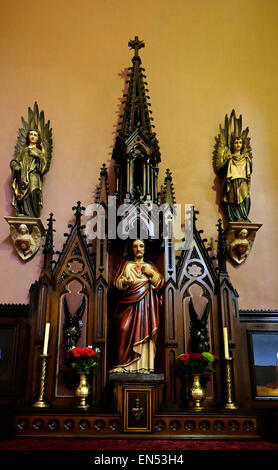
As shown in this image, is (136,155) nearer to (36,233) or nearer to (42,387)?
(36,233)

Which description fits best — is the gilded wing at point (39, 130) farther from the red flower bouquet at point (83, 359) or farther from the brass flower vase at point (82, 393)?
the brass flower vase at point (82, 393)

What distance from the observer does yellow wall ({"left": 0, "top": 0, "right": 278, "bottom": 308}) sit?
8.45 meters

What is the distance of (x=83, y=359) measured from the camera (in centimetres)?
652

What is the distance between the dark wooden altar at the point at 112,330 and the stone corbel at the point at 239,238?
1.42ft

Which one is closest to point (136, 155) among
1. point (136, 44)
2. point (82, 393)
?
point (136, 44)

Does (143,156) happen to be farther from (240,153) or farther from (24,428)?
(24,428)

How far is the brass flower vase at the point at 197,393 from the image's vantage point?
6.51 m

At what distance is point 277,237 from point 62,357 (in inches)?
163

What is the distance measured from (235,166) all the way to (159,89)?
218cm

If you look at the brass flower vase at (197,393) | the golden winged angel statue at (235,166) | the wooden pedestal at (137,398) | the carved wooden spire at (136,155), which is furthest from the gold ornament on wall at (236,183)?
the wooden pedestal at (137,398)

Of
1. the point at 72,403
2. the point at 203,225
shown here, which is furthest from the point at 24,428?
the point at 203,225

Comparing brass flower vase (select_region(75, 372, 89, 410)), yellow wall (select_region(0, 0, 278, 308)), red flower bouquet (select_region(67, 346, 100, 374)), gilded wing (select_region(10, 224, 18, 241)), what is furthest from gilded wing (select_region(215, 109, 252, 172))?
brass flower vase (select_region(75, 372, 89, 410))
